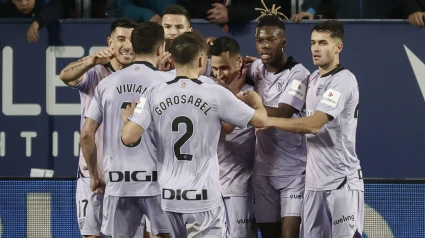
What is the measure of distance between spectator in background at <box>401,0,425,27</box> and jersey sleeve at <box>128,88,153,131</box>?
3.69 meters

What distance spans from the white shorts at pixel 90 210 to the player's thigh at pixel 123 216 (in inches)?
22.9

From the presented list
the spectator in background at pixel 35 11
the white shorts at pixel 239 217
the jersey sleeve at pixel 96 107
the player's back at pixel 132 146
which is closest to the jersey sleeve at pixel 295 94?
the white shorts at pixel 239 217

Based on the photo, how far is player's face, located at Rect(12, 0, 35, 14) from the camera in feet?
32.0

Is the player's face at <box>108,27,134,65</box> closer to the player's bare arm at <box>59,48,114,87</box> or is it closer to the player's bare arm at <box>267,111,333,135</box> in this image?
the player's bare arm at <box>59,48,114,87</box>

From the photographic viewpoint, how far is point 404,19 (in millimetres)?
9555

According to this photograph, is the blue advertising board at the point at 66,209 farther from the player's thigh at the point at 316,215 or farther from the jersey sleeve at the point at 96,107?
the jersey sleeve at the point at 96,107

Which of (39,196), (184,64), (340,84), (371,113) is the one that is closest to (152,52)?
(184,64)

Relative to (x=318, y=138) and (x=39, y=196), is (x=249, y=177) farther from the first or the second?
(x=39, y=196)

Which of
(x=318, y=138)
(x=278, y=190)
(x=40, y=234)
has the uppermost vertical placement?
(x=318, y=138)

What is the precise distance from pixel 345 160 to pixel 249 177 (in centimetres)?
89

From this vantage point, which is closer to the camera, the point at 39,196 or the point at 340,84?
the point at 340,84

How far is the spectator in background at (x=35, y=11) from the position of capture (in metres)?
9.41

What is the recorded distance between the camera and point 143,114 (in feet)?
21.9

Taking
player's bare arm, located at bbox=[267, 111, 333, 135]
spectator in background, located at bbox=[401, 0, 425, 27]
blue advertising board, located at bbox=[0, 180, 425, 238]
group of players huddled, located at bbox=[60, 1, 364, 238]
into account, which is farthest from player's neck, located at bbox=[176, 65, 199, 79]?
spectator in background, located at bbox=[401, 0, 425, 27]
